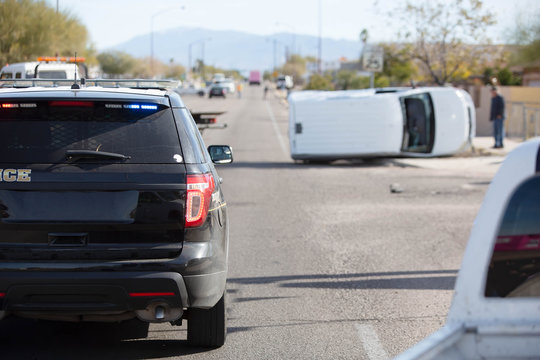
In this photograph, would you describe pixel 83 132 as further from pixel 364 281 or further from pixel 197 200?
pixel 364 281

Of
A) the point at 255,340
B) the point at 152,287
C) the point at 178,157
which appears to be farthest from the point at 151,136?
the point at 255,340

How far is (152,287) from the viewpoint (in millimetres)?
4758

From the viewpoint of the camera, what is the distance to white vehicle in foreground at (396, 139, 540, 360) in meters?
2.90

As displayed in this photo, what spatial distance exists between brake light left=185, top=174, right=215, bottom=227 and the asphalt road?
42.5 inches

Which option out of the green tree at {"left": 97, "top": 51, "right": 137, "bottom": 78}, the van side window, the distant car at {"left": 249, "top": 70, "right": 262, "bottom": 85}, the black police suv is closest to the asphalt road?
the black police suv

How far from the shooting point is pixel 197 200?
4969 mm

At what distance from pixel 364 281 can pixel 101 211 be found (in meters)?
3.73

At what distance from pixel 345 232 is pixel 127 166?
616 centimetres

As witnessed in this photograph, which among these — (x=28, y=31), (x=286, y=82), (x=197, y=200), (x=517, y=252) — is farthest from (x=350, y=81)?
(x=517, y=252)

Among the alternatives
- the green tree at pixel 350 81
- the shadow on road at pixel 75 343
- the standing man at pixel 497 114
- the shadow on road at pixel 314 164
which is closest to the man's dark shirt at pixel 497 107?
the standing man at pixel 497 114

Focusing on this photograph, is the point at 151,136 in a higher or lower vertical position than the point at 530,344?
higher

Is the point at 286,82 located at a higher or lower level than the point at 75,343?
higher

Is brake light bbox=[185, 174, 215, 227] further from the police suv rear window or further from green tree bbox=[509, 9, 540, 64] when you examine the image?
green tree bbox=[509, 9, 540, 64]

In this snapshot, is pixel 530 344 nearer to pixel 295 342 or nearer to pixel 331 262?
pixel 295 342
